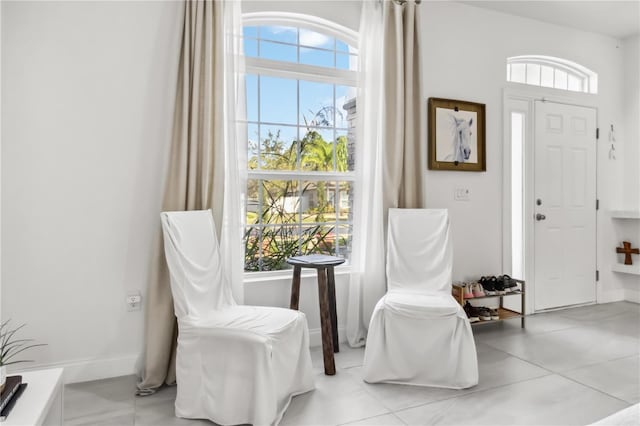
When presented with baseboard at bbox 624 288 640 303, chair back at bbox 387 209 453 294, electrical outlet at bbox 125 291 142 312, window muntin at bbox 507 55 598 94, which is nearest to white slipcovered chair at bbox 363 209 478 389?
chair back at bbox 387 209 453 294

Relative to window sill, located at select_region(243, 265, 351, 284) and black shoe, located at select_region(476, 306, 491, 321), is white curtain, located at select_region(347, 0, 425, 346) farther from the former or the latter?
black shoe, located at select_region(476, 306, 491, 321)

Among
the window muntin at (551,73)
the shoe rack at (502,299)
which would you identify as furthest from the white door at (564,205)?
the shoe rack at (502,299)

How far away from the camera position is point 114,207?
98.4 inches

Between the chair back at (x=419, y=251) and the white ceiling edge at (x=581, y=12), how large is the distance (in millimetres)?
1977

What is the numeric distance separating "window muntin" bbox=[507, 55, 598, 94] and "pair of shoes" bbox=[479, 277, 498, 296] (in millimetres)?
1850

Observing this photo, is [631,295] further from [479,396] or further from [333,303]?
[333,303]

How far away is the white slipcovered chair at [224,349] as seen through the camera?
1.88 metres

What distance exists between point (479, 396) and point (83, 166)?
2.60m

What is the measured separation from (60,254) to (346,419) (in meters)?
1.86


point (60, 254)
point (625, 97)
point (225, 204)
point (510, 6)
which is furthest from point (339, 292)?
point (625, 97)

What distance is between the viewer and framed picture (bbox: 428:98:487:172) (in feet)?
11.0

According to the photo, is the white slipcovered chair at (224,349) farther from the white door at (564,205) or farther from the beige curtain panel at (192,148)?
the white door at (564,205)

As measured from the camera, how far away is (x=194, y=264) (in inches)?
88.6

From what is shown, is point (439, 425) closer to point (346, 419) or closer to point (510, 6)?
point (346, 419)
